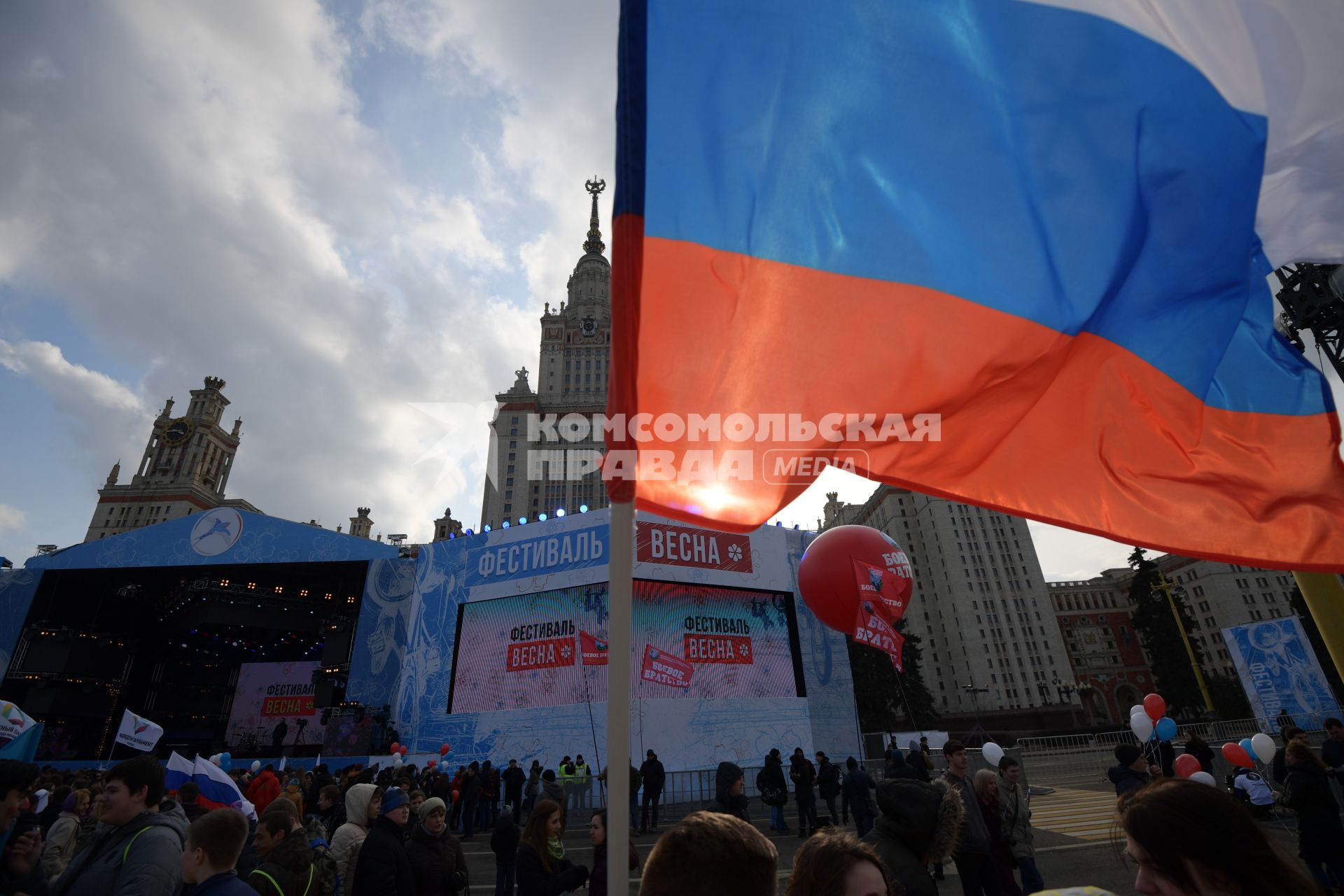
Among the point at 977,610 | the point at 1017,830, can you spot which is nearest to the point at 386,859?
the point at 1017,830

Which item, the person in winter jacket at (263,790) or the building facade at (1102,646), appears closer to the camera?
the person in winter jacket at (263,790)

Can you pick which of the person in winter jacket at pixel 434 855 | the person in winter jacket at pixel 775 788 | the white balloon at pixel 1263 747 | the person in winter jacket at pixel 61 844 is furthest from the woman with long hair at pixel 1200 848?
the person in winter jacket at pixel 775 788

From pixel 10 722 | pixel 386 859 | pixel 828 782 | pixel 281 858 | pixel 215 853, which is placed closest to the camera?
pixel 215 853

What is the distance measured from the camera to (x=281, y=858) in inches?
156

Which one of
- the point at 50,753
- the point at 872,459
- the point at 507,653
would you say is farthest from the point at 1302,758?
the point at 50,753

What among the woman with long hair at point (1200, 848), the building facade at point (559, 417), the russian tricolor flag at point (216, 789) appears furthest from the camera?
the building facade at point (559, 417)

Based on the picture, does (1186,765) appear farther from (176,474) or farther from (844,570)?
(176,474)

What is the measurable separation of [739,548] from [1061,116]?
23.1 meters

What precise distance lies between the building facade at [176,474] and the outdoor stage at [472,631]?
62811mm

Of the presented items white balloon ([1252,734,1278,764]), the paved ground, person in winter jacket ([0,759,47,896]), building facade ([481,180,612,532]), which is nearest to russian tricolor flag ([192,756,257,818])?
person in winter jacket ([0,759,47,896])

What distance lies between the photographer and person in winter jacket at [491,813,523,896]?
6965 mm

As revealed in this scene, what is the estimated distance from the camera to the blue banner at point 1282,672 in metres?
16.5

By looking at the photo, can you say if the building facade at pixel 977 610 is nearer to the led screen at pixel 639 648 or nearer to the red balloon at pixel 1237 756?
the led screen at pixel 639 648

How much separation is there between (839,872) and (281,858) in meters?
3.70
